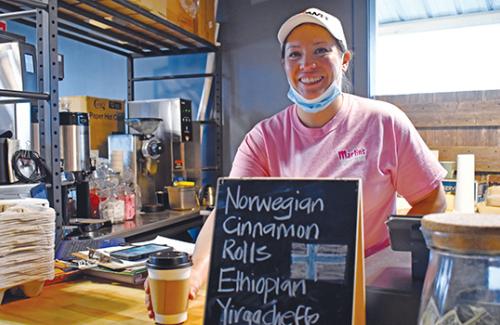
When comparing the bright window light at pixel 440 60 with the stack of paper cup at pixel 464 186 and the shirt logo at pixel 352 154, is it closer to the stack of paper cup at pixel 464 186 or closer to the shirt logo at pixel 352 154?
the stack of paper cup at pixel 464 186

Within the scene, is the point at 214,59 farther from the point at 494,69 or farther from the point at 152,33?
the point at 494,69

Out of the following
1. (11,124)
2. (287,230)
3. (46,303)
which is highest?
(11,124)

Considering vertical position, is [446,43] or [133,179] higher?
[446,43]

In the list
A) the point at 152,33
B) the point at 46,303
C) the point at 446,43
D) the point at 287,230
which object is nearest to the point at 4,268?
the point at 46,303

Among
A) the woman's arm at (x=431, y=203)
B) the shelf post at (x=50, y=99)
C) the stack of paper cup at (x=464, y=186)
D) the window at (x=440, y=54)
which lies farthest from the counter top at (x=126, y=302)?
the window at (x=440, y=54)

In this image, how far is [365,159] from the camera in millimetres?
1402

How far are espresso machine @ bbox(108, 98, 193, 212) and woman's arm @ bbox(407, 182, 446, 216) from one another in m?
2.08

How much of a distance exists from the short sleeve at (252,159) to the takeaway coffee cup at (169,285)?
1.70 feet

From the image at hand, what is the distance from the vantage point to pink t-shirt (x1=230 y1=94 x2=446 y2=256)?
4.54ft

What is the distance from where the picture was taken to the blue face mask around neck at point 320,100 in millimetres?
1455

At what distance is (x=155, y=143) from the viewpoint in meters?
3.15

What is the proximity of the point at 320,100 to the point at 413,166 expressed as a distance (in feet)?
1.10

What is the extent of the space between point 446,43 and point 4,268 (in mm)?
4435

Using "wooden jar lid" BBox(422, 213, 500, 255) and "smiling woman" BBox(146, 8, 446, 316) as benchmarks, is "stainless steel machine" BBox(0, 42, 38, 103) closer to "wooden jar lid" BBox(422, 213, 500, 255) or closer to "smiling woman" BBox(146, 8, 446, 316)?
"smiling woman" BBox(146, 8, 446, 316)
